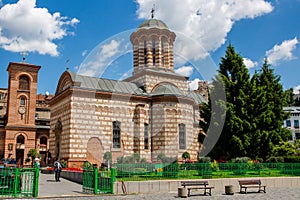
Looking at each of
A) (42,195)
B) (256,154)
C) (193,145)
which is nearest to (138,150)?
(193,145)

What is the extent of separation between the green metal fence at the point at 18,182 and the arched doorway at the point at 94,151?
1216cm

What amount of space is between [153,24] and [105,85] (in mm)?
8475

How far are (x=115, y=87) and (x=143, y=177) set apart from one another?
1408 centimetres

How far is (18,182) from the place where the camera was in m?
11.8

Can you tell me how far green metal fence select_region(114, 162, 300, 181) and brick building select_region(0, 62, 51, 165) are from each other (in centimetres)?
3081

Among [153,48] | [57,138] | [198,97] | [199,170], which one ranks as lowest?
[199,170]

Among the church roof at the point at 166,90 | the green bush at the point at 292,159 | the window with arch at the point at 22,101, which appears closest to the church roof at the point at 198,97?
the church roof at the point at 166,90

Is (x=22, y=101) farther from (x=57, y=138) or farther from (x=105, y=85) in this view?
(x=105, y=85)

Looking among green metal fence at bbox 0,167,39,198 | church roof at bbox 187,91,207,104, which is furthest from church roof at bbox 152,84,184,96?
green metal fence at bbox 0,167,39,198

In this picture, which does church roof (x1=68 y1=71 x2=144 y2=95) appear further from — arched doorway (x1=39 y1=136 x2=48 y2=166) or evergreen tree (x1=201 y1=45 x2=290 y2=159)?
arched doorway (x1=39 y1=136 x2=48 y2=166)

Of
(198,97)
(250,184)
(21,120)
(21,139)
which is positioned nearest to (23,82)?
(21,120)

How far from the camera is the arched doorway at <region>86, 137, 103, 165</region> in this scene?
2439cm

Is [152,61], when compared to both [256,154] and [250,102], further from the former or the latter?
[256,154]

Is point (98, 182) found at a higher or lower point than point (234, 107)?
lower
